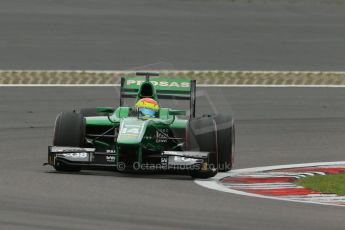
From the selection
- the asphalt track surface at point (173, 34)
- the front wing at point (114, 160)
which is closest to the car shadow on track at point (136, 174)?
the front wing at point (114, 160)

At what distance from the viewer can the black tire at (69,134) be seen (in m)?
14.1

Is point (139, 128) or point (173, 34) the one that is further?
point (173, 34)

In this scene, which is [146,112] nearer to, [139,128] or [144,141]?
[144,141]

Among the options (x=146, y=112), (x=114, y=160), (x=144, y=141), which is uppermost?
(x=146, y=112)

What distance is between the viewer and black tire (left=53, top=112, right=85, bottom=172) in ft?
46.2

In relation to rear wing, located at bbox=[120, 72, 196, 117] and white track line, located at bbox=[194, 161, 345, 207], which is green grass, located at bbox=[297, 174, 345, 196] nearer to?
white track line, located at bbox=[194, 161, 345, 207]

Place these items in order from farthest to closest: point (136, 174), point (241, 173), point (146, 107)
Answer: point (146, 107), point (241, 173), point (136, 174)

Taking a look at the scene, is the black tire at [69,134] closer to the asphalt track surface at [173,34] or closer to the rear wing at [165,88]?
the rear wing at [165,88]

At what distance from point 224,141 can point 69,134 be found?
1.88 m

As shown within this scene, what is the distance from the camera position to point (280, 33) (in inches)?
1325

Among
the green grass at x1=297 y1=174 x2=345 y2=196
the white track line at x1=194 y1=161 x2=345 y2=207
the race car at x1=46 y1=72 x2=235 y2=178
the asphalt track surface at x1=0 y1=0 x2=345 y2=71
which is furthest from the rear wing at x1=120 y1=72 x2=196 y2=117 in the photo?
the asphalt track surface at x1=0 y1=0 x2=345 y2=71

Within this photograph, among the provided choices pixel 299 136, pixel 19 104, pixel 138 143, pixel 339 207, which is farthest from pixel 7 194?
pixel 19 104

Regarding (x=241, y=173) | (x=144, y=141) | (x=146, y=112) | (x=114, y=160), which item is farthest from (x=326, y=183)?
(x=146, y=112)

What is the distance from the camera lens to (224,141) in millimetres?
14398
